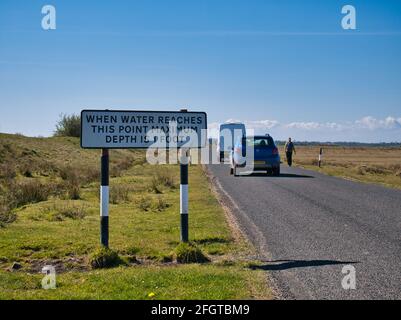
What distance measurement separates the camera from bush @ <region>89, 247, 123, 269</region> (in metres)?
7.55

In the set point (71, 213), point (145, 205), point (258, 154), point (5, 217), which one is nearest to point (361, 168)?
point (258, 154)

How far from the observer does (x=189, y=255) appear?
785cm

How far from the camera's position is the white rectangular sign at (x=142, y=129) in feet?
27.0

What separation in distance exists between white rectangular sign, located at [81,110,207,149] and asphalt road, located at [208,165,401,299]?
7.15ft

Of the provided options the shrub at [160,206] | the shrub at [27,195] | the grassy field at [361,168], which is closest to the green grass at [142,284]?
the shrub at [160,206]

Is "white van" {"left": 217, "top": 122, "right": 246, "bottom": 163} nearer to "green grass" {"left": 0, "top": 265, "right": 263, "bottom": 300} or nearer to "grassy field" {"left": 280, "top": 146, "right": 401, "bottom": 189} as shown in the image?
"grassy field" {"left": 280, "top": 146, "right": 401, "bottom": 189}

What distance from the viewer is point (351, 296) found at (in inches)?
225

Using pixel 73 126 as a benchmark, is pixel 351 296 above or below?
below

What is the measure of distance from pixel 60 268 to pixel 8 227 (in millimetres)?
3501

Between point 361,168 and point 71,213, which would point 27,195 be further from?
point 361,168

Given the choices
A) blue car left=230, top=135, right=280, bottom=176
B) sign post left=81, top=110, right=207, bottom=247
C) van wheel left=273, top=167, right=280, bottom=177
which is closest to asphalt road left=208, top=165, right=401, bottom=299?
sign post left=81, top=110, right=207, bottom=247

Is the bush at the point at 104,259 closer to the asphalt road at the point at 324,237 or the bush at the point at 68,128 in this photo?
the asphalt road at the point at 324,237

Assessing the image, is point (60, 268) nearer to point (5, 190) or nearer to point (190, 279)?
point (190, 279)
